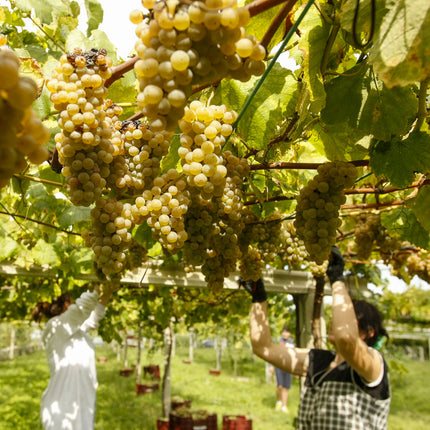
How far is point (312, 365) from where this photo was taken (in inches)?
127

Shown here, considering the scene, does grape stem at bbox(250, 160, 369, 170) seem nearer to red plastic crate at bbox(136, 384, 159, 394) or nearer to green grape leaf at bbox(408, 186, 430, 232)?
green grape leaf at bbox(408, 186, 430, 232)

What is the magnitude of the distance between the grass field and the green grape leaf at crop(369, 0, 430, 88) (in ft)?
21.3

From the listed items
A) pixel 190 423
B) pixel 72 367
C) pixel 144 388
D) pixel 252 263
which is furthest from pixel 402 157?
pixel 144 388

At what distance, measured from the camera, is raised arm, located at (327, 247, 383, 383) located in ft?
8.40

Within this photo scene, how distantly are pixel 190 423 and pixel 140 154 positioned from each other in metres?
6.78

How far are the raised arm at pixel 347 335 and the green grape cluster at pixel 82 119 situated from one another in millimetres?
1913

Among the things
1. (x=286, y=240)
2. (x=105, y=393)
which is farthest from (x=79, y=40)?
(x=105, y=393)

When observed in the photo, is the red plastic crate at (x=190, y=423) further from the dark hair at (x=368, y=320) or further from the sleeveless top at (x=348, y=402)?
the dark hair at (x=368, y=320)

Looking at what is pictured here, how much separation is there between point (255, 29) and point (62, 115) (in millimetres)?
528

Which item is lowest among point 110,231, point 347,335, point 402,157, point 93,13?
point 347,335

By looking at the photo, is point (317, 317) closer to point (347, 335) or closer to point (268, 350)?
point (268, 350)

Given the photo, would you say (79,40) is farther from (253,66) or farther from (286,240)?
(286,240)

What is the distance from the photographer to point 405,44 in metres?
0.69

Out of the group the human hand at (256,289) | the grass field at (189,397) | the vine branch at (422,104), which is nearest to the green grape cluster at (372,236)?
the human hand at (256,289)
